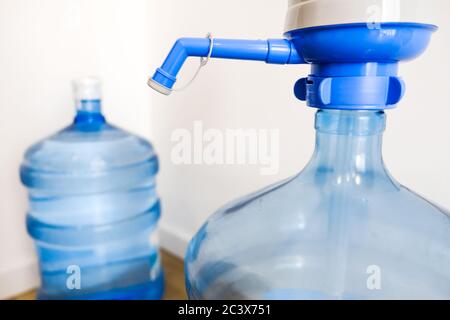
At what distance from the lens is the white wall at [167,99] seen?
0.49 m

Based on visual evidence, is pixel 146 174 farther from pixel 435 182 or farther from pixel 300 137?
pixel 435 182

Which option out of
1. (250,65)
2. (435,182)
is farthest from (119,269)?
(435,182)

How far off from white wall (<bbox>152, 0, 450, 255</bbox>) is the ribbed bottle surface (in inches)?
4.6

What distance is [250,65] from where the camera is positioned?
0.64 m

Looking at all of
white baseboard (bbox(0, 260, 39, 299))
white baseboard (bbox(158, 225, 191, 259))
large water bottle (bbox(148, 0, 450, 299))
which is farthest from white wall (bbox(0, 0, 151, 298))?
large water bottle (bbox(148, 0, 450, 299))

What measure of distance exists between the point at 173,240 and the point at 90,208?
237mm

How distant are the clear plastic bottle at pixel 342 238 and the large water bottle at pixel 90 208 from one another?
0.40 m

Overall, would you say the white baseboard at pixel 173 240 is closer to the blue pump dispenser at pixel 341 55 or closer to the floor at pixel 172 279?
the floor at pixel 172 279

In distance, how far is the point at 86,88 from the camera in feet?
2.24

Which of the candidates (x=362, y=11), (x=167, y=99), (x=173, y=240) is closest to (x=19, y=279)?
(x=173, y=240)

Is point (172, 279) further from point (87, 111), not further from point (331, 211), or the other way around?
point (331, 211)

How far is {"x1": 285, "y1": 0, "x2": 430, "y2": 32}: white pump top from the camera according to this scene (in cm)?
28
